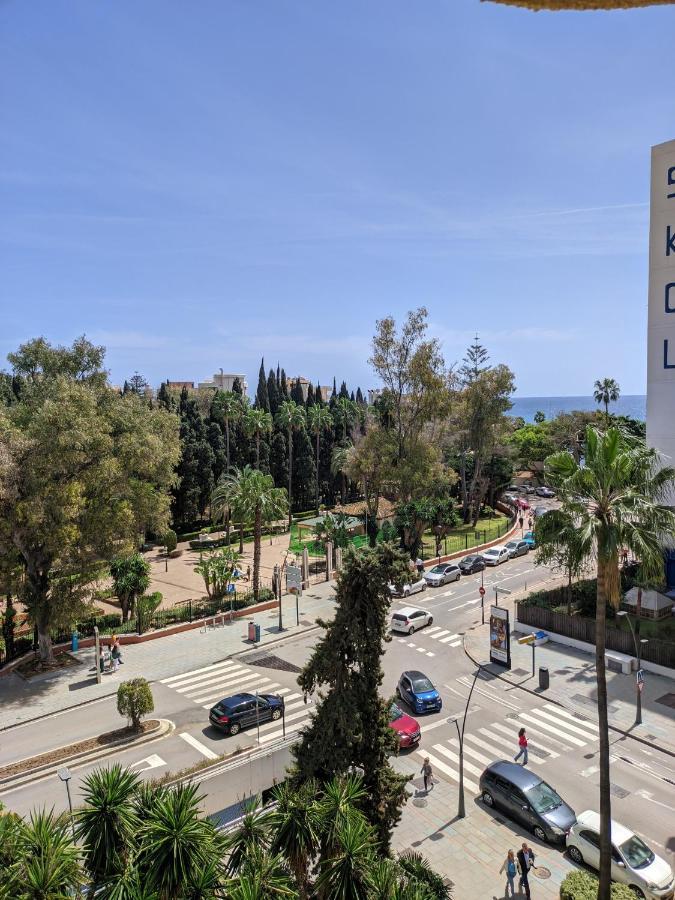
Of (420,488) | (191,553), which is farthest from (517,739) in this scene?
(191,553)

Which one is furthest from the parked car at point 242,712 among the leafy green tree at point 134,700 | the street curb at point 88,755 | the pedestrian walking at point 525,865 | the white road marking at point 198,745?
the pedestrian walking at point 525,865

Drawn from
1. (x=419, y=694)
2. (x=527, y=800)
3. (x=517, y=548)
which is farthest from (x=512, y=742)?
(x=517, y=548)

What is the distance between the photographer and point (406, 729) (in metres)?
21.6

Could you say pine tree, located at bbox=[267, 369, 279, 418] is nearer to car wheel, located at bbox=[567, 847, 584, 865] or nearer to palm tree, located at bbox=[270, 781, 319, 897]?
car wheel, located at bbox=[567, 847, 584, 865]

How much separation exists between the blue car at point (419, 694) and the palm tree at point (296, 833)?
46.3 feet

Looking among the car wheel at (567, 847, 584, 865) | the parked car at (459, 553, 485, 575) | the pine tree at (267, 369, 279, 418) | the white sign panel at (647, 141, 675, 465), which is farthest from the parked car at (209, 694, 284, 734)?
the pine tree at (267, 369, 279, 418)

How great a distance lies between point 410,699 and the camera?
80.4 ft

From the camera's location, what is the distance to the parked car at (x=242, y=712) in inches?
893

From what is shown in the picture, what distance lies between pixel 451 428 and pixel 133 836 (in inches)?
2141

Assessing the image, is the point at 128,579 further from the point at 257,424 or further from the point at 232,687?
the point at 257,424

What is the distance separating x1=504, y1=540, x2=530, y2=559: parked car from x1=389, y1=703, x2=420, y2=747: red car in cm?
2934

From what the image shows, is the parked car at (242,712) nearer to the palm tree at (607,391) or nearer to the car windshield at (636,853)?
the car windshield at (636,853)

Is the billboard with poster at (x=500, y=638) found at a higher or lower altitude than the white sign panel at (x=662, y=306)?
lower

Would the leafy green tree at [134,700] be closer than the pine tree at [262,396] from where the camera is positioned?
Yes
